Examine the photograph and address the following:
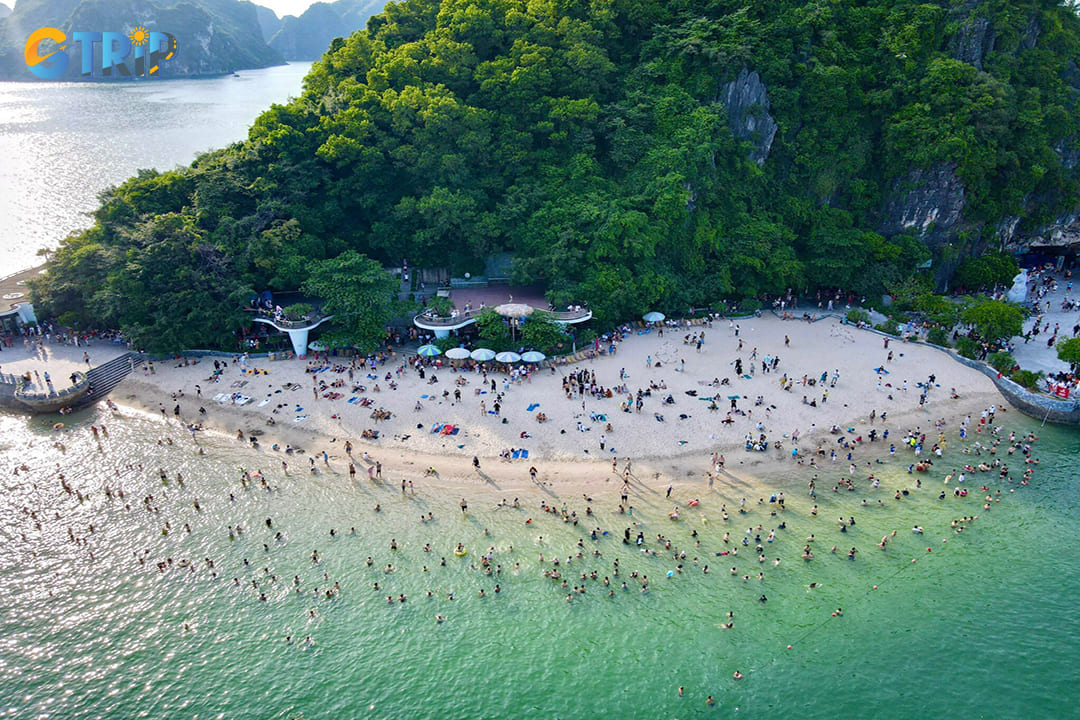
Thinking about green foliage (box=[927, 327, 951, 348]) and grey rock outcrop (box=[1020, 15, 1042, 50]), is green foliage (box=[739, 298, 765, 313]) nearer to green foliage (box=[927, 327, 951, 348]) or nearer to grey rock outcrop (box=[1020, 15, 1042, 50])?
green foliage (box=[927, 327, 951, 348])

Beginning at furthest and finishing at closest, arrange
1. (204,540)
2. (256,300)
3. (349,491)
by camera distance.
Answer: (256,300) → (349,491) → (204,540)

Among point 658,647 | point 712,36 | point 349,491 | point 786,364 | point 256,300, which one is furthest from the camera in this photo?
point 712,36

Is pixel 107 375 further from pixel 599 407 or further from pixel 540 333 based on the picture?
pixel 599 407

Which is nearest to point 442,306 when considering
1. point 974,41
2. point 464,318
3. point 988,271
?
point 464,318

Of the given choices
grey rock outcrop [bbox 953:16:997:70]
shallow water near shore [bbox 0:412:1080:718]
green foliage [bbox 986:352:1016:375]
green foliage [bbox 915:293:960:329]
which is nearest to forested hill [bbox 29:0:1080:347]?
grey rock outcrop [bbox 953:16:997:70]

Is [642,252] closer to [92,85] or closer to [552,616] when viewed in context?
[552,616]

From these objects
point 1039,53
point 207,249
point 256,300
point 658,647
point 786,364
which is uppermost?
point 1039,53

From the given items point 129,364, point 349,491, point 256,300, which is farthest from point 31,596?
point 256,300

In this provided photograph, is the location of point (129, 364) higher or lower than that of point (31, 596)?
higher
